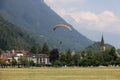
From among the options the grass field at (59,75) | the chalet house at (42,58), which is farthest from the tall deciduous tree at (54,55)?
the grass field at (59,75)

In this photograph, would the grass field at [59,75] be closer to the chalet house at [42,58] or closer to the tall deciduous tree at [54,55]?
the tall deciduous tree at [54,55]

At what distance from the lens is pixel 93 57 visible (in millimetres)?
129875

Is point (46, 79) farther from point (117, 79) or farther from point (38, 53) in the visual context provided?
point (38, 53)

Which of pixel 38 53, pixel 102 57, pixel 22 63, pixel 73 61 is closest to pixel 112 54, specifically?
pixel 102 57

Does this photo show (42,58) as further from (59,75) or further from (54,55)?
(59,75)

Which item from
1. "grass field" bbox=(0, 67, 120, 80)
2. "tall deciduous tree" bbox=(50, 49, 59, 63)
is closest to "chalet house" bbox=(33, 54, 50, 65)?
"tall deciduous tree" bbox=(50, 49, 59, 63)

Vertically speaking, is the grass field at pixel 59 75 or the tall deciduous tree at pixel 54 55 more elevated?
the tall deciduous tree at pixel 54 55

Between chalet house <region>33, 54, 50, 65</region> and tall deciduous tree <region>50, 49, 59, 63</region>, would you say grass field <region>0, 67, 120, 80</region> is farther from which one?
chalet house <region>33, 54, 50, 65</region>

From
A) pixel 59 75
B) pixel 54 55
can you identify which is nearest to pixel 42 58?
pixel 54 55

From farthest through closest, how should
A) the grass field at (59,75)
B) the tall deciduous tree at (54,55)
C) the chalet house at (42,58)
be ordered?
the chalet house at (42,58), the tall deciduous tree at (54,55), the grass field at (59,75)

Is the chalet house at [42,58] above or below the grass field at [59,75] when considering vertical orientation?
above

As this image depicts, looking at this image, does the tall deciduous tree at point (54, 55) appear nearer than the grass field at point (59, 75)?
No

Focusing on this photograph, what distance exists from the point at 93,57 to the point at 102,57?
4.30 m

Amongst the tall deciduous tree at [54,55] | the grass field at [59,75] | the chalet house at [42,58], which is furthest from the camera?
the chalet house at [42,58]
